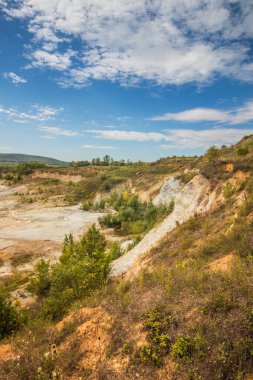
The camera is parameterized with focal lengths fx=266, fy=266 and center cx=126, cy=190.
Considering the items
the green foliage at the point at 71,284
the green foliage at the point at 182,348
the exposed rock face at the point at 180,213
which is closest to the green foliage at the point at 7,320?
the green foliage at the point at 71,284

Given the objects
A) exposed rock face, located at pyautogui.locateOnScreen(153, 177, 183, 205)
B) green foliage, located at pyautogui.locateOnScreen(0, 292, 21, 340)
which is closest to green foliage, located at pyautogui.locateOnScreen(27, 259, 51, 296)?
green foliage, located at pyautogui.locateOnScreen(0, 292, 21, 340)

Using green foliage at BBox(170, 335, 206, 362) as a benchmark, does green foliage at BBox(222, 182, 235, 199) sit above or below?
above

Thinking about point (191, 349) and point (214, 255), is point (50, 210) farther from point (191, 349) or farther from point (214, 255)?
point (191, 349)

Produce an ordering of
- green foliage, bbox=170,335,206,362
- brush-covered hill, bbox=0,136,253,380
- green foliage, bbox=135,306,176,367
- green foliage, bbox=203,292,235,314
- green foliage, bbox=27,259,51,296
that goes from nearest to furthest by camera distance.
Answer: brush-covered hill, bbox=0,136,253,380
green foliage, bbox=170,335,206,362
green foliage, bbox=135,306,176,367
green foliage, bbox=203,292,235,314
green foliage, bbox=27,259,51,296

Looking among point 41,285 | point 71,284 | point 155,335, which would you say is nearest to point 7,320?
point 71,284

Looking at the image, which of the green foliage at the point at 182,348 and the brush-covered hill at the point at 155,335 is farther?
the green foliage at the point at 182,348

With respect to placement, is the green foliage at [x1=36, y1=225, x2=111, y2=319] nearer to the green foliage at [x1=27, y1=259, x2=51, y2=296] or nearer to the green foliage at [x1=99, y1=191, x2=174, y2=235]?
the green foliage at [x1=27, y1=259, x2=51, y2=296]

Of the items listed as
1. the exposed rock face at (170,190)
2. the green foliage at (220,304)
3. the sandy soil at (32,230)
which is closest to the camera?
the green foliage at (220,304)

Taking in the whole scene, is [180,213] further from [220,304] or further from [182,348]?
[182,348]

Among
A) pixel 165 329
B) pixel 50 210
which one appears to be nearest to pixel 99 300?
pixel 165 329

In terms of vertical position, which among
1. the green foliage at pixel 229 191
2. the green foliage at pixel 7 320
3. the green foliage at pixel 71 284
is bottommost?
the green foliage at pixel 7 320

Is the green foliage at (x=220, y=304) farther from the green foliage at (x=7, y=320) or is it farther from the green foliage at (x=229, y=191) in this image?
the green foliage at (x=229, y=191)

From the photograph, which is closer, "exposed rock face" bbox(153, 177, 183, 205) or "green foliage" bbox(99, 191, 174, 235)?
"green foliage" bbox(99, 191, 174, 235)

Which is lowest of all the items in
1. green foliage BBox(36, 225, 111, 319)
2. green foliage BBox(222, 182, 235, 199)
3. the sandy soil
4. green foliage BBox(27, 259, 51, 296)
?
the sandy soil
